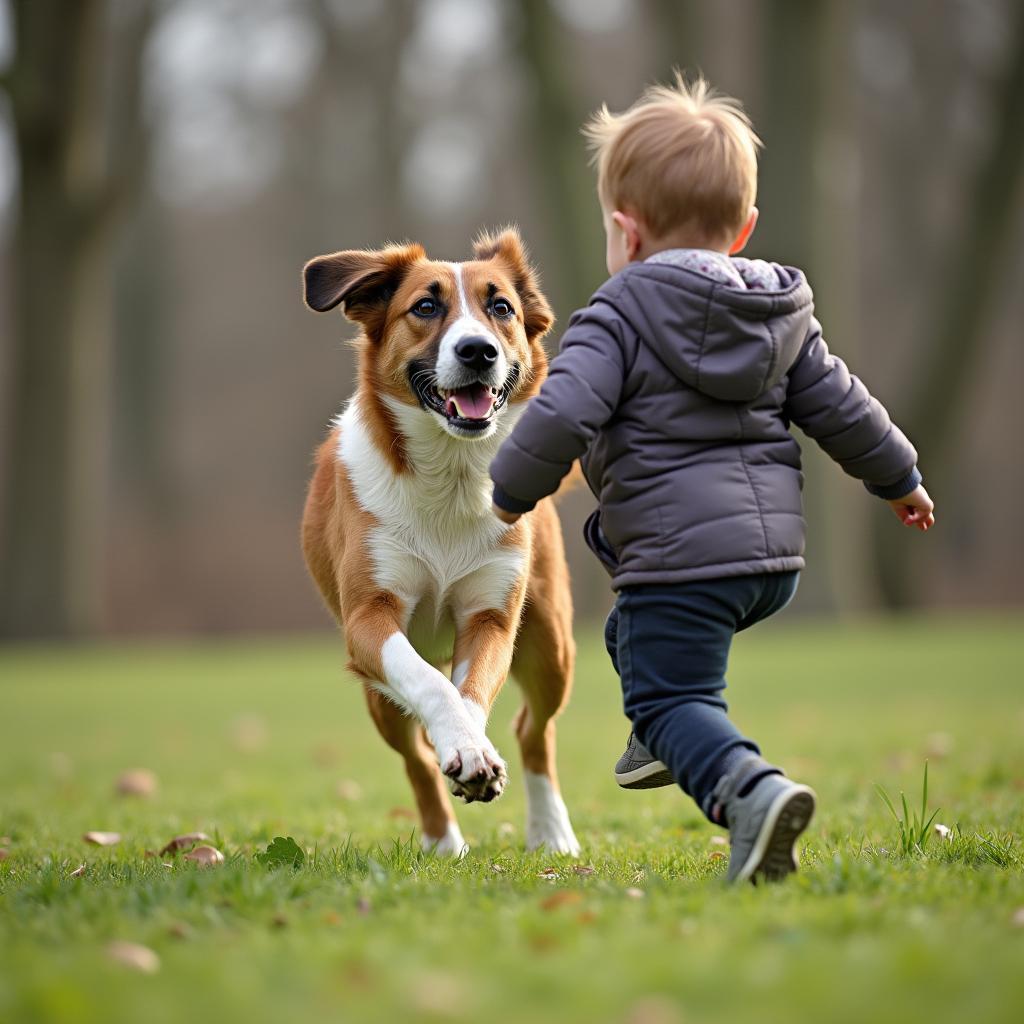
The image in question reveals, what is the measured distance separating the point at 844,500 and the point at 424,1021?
17740mm

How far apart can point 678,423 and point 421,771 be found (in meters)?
2.08

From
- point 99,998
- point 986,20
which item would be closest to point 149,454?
point 986,20

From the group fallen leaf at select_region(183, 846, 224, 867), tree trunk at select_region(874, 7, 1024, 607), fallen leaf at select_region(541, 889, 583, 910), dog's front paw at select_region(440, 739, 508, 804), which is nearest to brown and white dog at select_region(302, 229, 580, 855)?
→ dog's front paw at select_region(440, 739, 508, 804)

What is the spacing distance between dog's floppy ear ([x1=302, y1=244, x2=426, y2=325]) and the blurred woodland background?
12.7 meters

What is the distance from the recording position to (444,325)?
470 centimetres

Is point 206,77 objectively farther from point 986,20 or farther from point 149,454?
point 986,20

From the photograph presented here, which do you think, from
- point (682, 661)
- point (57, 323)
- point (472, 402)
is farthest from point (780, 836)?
point (57, 323)

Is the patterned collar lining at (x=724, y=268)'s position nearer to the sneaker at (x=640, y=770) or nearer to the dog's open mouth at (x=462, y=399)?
the dog's open mouth at (x=462, y=399)

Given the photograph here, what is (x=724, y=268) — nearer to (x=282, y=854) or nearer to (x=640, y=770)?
(x=640, y=770)

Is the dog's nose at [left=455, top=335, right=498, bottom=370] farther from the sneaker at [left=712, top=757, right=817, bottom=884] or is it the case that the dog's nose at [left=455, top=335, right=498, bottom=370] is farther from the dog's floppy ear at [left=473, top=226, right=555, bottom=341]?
the sneaker at [left=712, top=757, right=817, bottom=884]

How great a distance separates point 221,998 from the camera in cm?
252

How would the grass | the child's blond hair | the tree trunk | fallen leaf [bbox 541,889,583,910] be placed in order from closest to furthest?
the grass
fallen leaf [bbox 541,889,583,910]
the child's blond hair
the tree trunk

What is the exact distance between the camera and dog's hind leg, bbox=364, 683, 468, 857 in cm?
515

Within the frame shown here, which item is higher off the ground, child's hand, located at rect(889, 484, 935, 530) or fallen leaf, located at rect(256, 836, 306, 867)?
child's hand, located at rect(889, 484, 935, 530)
